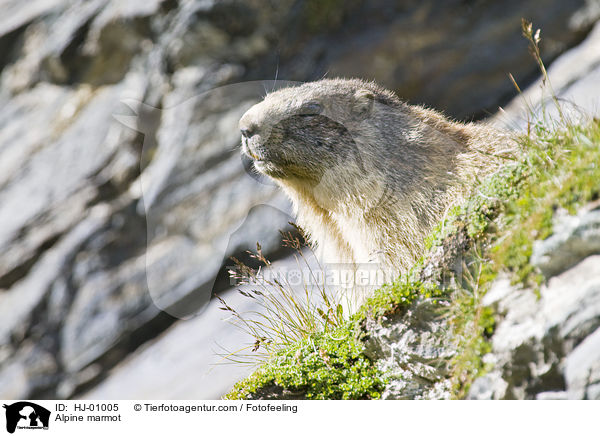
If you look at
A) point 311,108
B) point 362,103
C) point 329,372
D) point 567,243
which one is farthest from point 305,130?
point 567,243

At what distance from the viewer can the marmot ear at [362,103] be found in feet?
13.9

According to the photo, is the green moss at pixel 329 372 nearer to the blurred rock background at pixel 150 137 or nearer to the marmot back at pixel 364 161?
the marmot back at pixel 364 161

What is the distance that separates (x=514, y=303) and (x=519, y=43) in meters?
5.95

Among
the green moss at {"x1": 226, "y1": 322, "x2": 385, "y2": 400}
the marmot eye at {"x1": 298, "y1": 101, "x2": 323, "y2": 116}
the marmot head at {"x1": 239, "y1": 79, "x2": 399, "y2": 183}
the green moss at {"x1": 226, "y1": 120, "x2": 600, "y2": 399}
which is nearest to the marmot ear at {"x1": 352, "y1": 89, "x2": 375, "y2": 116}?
the marmot head at {"x1": 239, "y1": 79, "x2": 399, "y2": 183}

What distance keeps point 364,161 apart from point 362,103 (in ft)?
1.64

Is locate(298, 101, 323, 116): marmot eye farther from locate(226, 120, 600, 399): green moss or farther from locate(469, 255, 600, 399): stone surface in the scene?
locate(469, 255, 600, 399): stone surface

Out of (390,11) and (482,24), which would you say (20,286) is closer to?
(390,11)

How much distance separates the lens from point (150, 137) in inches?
264

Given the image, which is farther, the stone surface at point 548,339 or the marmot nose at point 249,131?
the marmot nose at point 249,131

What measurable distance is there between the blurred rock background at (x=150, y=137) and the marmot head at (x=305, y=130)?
8.44 ft

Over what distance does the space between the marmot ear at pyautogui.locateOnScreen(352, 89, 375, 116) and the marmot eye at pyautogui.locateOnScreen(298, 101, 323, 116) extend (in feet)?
0.93

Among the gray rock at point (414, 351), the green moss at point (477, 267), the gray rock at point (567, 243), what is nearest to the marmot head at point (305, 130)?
the green moss at point (477, 267)
